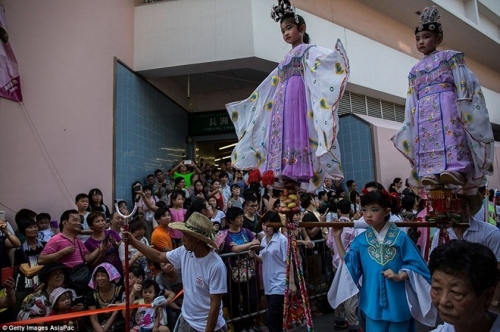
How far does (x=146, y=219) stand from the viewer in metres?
6.95

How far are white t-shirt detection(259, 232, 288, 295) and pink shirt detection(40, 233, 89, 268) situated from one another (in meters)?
2.18

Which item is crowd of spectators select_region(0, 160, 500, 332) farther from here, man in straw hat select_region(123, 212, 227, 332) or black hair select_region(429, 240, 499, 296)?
black hair select_region(429, 240, 499, 296)

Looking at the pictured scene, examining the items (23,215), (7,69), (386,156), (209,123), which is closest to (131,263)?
(23,215)

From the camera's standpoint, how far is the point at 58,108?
6.56 meters

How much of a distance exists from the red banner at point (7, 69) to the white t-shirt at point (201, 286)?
4.30 metres

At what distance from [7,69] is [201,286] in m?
4.68

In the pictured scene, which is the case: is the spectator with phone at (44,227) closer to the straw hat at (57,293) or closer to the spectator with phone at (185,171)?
the straw hat at (57,293)

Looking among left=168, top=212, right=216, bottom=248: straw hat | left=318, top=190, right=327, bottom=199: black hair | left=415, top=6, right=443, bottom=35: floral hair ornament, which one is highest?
left=415, top=6, right=443, bottom=35: floral hair ornament

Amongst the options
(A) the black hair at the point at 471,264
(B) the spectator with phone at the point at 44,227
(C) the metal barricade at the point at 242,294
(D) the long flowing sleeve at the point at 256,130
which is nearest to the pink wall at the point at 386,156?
(C) the metal barricade at the point at 242,294

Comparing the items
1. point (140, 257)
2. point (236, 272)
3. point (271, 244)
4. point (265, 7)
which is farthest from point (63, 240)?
point (265, 7)

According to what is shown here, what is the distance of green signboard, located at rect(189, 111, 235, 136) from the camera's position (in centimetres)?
1187

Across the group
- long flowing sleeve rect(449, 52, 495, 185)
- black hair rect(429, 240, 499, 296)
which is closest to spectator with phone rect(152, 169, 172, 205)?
long flowing sleeve rect(449, 52, 495, 185)

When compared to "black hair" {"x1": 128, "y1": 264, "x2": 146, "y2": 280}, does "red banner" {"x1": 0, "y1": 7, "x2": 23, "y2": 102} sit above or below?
above

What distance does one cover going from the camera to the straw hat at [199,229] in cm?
306
